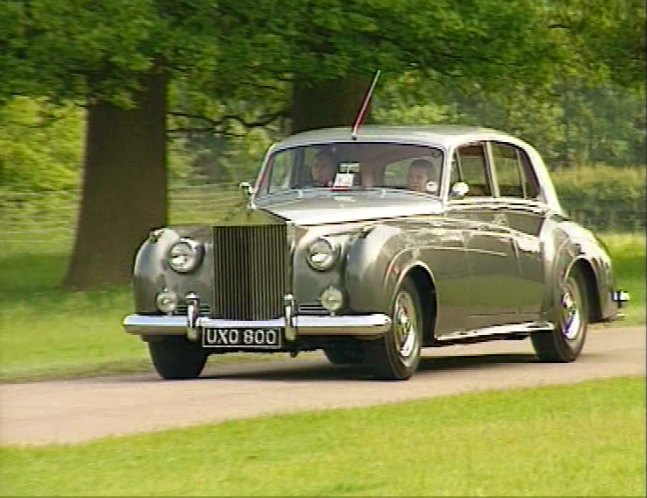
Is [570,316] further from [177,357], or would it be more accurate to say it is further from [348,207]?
[177,357]

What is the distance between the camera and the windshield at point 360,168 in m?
13.7

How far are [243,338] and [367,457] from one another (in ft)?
13.6

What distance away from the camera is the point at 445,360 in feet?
48.5

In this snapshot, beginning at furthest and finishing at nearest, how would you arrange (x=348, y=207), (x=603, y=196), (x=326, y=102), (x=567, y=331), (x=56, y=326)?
(x=603, y=196), (x=326, y=102), (x=56, y=326), (x=567, y=331), (x=348, y=207)

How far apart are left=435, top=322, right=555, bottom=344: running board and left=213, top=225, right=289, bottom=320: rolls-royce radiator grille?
1.26 meters

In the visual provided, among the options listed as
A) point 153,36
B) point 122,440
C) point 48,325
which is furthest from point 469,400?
point 153,36

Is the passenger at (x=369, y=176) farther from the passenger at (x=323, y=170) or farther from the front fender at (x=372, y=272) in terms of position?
the front fender at (x=372, y=272)

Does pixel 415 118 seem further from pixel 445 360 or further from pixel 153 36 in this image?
pixel 445 360

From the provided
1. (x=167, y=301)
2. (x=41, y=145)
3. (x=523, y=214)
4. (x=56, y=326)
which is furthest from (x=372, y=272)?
(x=41, y=145)

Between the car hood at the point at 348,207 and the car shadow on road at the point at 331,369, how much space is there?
39.1 inches

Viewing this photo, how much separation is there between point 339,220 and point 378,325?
32.2 inches

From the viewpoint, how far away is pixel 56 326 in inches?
662

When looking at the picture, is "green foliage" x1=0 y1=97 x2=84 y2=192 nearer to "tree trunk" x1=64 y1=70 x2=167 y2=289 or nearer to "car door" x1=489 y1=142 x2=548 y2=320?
"tree trunk" x1=64 y1=70 x2=167 y2=289

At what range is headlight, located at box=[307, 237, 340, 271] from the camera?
12.4m
